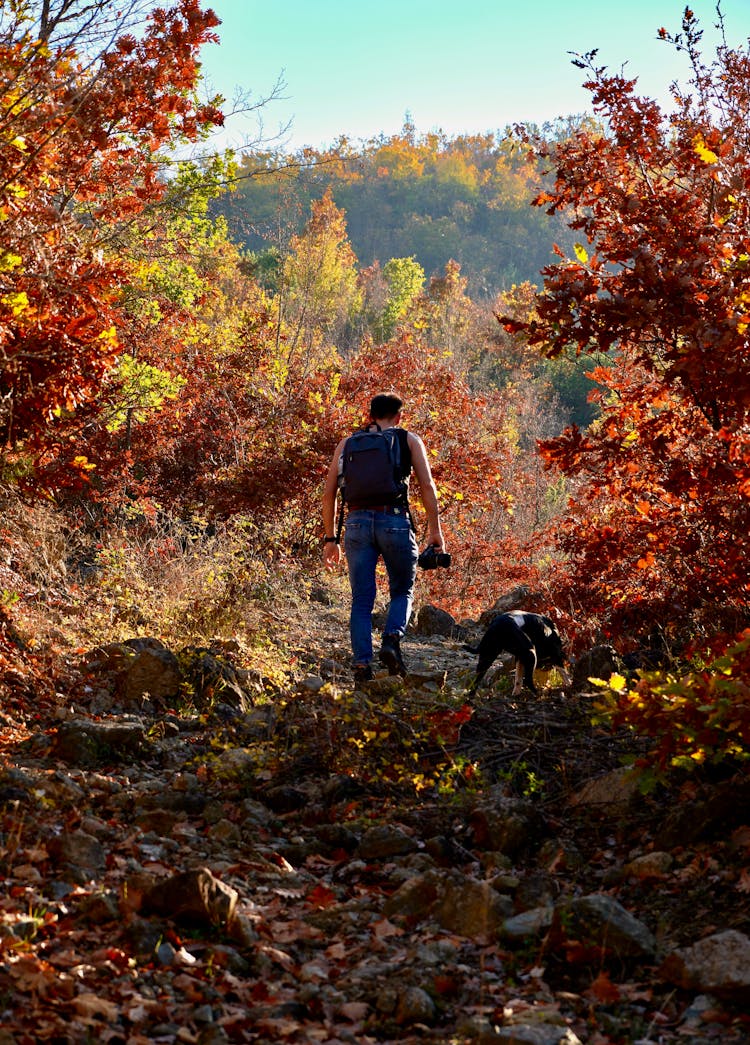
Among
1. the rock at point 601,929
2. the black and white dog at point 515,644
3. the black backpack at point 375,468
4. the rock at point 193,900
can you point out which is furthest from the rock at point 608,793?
the black backpack at point 375,468

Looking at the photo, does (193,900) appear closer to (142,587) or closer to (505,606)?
(142,587)

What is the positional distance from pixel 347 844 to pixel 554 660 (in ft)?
11.1

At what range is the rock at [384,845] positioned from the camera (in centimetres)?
362

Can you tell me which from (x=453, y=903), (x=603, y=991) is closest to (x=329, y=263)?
(x=453, y=903)

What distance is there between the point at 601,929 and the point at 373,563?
3046 mm

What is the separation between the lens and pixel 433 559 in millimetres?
5492

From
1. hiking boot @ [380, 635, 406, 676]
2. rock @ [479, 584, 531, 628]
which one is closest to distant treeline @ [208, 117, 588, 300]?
rock @ [479, 584, 531, 628]

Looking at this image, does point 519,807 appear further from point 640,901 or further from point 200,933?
point 200,933

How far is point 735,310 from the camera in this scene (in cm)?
430

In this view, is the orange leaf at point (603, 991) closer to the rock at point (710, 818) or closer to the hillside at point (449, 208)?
the rock at point (710, 818)

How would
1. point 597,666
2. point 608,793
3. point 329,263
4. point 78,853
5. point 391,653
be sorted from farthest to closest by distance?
point 329,263 < point 597,666 < point 391,653 < point 608,793 < point 78,853

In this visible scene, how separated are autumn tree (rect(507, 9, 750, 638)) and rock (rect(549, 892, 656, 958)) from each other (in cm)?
212

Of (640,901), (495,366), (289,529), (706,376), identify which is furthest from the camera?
(495,366)

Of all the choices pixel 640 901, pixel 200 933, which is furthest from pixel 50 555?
pixel 640 901
